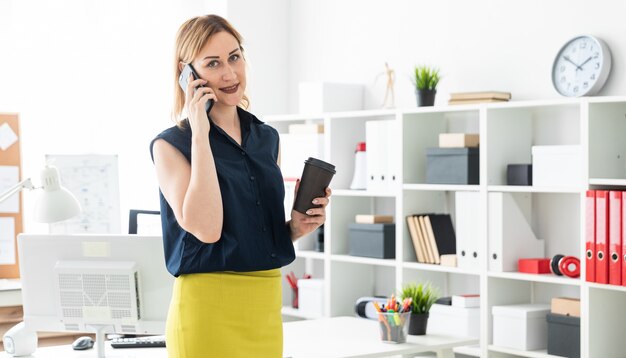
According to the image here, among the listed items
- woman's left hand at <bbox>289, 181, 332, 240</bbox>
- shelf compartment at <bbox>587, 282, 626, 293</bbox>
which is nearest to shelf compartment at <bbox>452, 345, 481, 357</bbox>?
shelf compartment at <bbox>587, 282, 626, 293</bbox>

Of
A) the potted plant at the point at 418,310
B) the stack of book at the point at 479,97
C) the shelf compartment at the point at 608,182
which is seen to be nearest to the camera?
the potted plant at the point at 418,310

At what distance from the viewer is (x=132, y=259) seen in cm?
274

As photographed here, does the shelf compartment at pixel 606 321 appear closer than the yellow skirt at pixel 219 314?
No

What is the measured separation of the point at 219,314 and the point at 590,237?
6.93 feet

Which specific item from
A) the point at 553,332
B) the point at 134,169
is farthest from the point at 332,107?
the point at 553,332

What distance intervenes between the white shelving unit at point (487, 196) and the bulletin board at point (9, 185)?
1.41 metres

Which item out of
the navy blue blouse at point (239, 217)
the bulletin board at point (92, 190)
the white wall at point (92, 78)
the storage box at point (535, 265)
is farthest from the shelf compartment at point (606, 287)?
the white wall at point (92, 78)

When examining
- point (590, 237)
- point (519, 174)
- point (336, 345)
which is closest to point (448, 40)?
point (519, 174)

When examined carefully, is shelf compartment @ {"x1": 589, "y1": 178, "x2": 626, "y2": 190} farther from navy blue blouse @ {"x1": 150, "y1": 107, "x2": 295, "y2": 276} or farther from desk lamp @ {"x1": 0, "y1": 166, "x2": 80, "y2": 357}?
desk lamp @ {"x1": 0, "y1": 166, "x2": 80, "y2": 357}

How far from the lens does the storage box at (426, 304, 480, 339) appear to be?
13.5ft

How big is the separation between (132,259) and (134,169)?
2696 millimetres

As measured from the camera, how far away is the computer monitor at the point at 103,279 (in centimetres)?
Result: 272

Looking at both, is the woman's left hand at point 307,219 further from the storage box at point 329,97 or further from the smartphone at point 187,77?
the storage box at point 329,97

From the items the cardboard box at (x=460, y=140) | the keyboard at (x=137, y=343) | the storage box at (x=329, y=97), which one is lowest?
the keyboard at (x=137, y=343)
